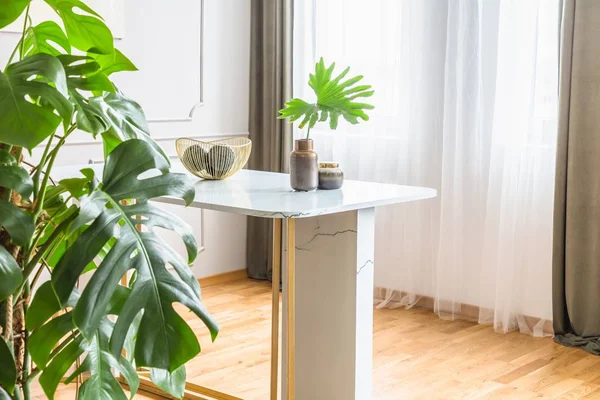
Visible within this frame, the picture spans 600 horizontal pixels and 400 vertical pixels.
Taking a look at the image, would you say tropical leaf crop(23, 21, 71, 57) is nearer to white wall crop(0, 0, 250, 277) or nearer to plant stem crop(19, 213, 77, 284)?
plant stem crop(19, 213, 77, 284)

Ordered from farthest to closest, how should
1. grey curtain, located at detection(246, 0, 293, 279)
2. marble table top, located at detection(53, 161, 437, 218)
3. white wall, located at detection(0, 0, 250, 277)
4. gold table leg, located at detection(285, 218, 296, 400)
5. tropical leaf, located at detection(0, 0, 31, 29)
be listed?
grey curtain, located at detection(246, 0, 293, 279), white wall, located at detection(0, 0, 250, 277), gold table leg, located at detection(285, 218, 296, 400), marble table top, located at detection(53, 161, 437, 218), tropical leaf, located at detection(0, 0, 31, 29)

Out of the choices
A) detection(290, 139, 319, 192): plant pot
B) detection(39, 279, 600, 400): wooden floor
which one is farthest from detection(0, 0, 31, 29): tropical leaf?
detection(39, 279, 600, 400): wooden floor

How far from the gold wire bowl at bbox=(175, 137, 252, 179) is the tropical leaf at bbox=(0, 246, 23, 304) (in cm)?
184

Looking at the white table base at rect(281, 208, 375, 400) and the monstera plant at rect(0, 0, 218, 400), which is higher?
the monstera plant at rect(0, 0, 218, 400)

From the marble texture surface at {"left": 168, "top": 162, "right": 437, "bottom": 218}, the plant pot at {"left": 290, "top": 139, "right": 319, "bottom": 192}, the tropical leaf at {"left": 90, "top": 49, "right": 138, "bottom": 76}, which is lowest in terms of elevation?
the marble texture surface at {"left": 168, "top": 162, "right": 437, "bottom": 218}

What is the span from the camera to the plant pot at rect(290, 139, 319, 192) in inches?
116

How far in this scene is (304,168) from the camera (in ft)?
9.67

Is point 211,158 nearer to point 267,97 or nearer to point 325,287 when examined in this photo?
point 325,287

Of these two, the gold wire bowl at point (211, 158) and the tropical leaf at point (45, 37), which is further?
the gold wire bowl at point (211, 158)

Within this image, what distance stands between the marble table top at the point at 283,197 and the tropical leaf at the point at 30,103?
114 cm

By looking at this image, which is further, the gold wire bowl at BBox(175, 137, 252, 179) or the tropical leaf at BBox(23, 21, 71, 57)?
the gold wire bowl at BBox(175, 137, 252, 179)

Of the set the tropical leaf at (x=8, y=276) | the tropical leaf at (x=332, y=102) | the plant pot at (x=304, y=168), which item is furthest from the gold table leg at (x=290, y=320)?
the tropical leaf at (x=8, y=276)

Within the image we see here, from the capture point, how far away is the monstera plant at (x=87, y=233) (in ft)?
4.47

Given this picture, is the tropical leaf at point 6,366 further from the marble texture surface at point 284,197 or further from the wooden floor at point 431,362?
the wooden floor at point 431,362
